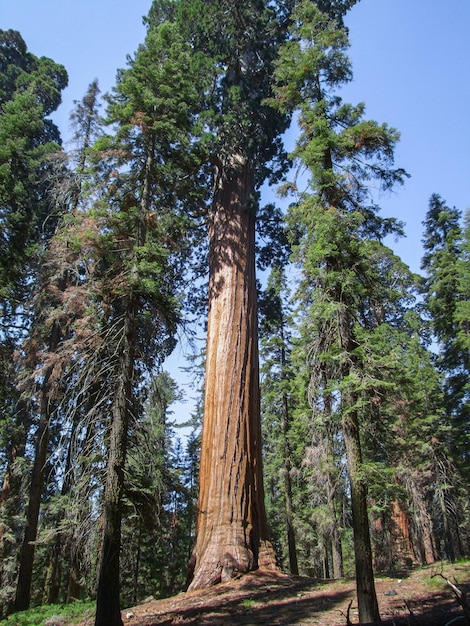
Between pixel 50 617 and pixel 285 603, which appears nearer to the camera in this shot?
pixel 285 603

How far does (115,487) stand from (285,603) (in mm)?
3002

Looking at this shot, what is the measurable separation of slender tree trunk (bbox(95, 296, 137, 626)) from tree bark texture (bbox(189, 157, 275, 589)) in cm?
191

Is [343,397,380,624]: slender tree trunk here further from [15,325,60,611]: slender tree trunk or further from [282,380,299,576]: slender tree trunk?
[282,380,299,576]: slender tree trunk

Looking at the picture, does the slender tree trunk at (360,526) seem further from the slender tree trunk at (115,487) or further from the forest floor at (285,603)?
the slender tree trunk at (115,487)

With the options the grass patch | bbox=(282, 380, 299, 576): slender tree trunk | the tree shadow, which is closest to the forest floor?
the tree shadow

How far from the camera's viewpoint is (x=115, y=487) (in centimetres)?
636

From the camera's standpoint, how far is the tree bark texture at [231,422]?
755cm

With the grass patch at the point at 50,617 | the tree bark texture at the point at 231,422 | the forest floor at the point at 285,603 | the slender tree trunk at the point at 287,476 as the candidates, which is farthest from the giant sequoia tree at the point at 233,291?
the slender tree trunk at the point at 287,476

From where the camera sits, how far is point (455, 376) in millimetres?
20250

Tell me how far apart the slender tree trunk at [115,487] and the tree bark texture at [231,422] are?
191 centimetres

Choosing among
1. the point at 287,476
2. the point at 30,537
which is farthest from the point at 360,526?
the point at 287,476

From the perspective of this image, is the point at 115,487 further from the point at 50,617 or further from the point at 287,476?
the point at 287,476

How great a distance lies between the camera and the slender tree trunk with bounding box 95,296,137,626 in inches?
226

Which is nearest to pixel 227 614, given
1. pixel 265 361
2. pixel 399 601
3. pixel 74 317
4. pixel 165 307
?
pixel 399 601
